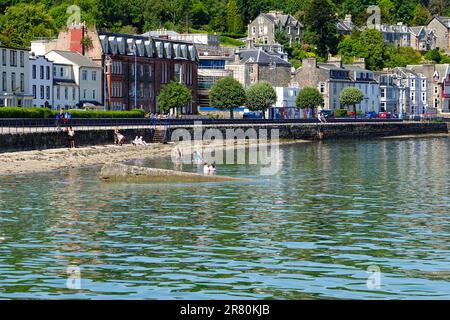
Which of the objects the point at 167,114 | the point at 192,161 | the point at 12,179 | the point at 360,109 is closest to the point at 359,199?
the point at 12,179

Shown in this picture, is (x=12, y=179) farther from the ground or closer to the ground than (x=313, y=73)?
closer to the ground

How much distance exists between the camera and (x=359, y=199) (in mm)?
52500

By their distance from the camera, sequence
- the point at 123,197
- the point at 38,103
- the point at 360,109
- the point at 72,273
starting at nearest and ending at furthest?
the point at 72,273, the point at 123,197, the point at 38,103, the point at 360,109

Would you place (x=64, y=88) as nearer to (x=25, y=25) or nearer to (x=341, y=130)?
(x=341, y=130)

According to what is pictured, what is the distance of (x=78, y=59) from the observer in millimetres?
131875

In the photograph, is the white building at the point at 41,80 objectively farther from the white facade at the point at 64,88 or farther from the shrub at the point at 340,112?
the shrub at the point at 340,112

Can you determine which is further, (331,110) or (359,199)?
(331,110)

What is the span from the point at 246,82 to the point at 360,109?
98.8 feet

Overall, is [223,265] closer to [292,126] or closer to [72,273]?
[72,273]

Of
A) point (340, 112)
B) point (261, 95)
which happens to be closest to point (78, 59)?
point (261, 95)

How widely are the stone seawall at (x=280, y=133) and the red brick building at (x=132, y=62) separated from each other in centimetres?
2043

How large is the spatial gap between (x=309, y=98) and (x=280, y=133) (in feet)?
111

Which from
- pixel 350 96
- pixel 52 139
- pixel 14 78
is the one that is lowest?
pixel 52 139

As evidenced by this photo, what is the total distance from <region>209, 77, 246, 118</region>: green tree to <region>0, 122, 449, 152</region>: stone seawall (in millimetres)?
13598
